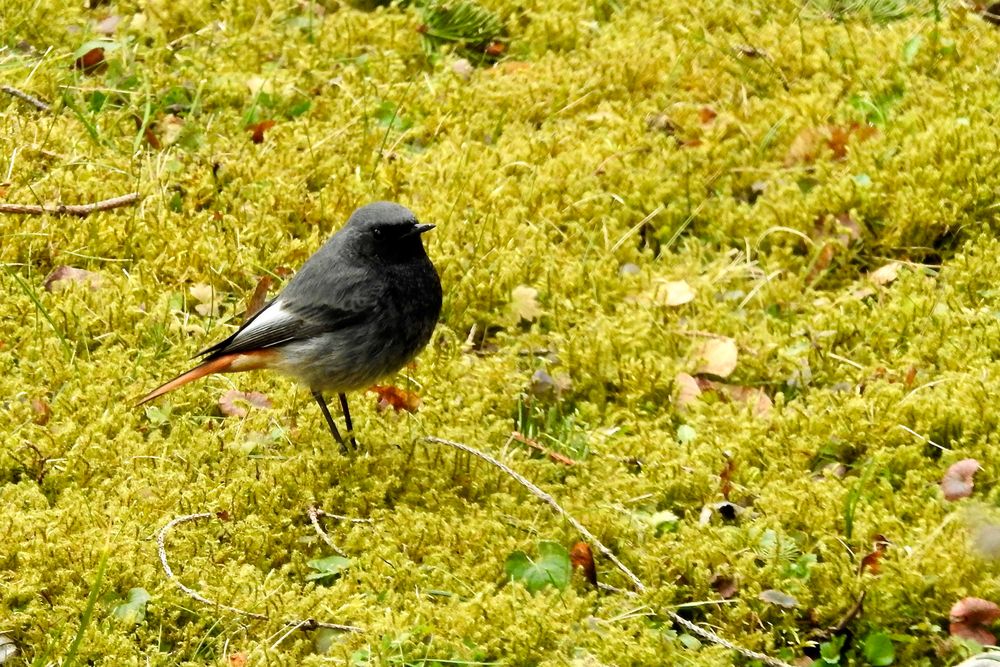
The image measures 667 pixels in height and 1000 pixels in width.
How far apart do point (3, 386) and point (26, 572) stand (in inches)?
51.7

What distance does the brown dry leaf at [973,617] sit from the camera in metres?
3.94

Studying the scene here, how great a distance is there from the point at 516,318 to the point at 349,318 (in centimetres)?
105

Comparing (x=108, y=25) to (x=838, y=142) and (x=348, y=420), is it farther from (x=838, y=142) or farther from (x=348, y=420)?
(x=838, y=142)

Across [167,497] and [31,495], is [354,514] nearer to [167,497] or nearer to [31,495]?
[167,497]

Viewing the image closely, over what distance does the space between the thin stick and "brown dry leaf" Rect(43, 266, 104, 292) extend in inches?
76.5

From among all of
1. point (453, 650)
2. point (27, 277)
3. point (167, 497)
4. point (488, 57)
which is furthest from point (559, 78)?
point (453, 650)

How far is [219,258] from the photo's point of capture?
20.3 feet

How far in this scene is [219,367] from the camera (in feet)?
16.7

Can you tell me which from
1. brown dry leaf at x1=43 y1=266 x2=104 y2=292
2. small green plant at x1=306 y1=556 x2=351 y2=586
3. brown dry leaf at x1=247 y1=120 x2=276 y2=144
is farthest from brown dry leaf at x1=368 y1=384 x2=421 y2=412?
brown dry leaf at x1=247 y1=120 x2=276 y2=144

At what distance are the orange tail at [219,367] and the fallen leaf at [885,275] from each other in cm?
295

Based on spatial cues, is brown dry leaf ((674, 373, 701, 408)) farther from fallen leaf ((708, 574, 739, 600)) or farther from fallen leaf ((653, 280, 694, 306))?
fallen leaf ((708, 574, 739, 600))

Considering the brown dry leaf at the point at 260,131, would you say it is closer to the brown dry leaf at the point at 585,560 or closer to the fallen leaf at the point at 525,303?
the fallen leaf at the point at 525,303

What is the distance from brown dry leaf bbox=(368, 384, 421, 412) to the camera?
5.56 metres

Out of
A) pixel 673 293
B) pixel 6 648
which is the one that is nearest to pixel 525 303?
pixel 673 293
